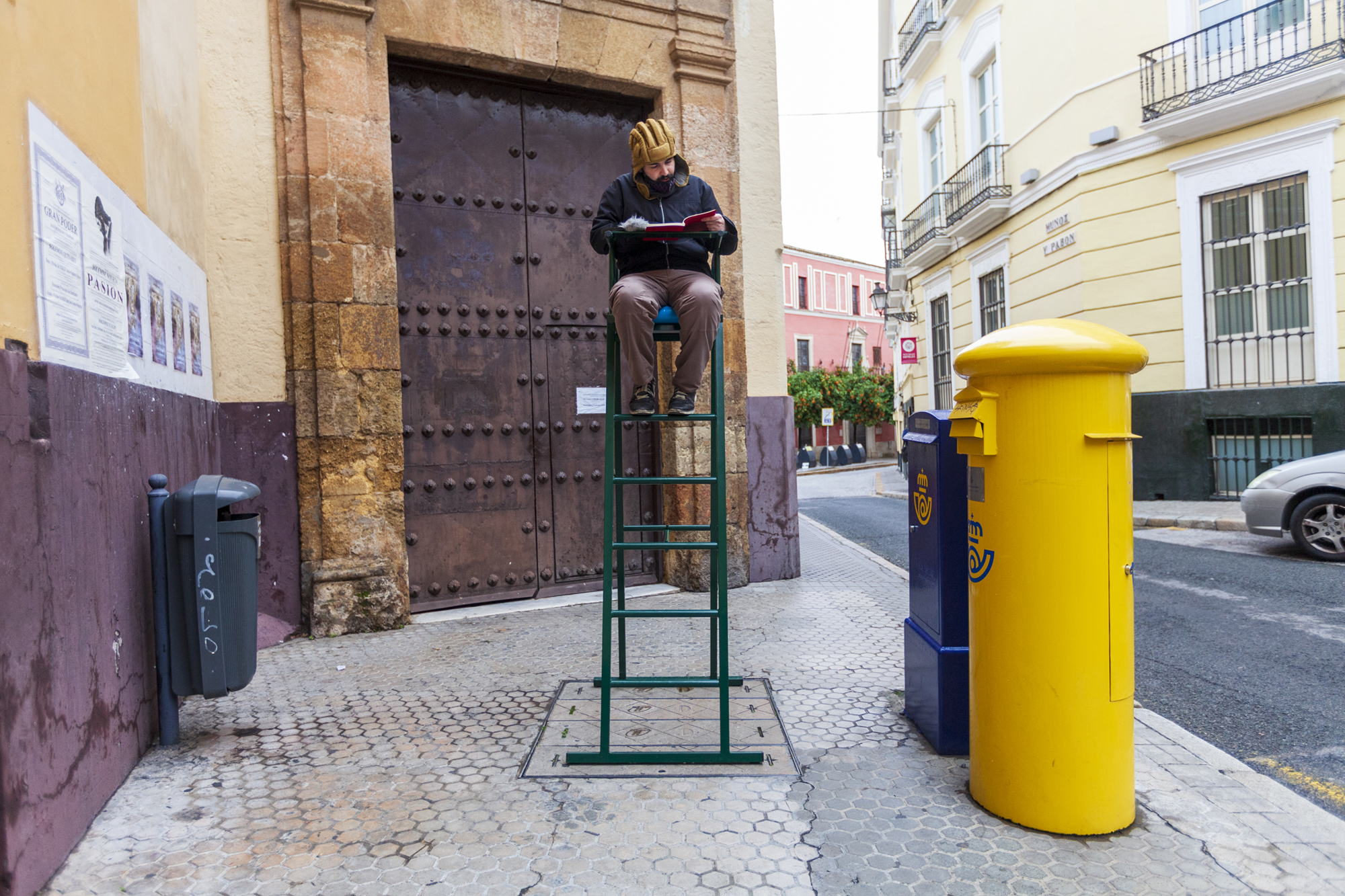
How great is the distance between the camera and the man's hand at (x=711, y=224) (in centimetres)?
308

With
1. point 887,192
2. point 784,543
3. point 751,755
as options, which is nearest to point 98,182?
point 751,755

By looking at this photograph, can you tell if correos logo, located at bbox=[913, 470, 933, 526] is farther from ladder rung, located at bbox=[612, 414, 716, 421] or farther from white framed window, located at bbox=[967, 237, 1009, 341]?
white framed window, located at bbox=[967, 237, 1009, 341]

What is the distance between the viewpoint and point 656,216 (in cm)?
347

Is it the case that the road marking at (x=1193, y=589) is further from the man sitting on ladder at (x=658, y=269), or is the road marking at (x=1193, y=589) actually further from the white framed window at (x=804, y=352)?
the white framed window at (x=804, y=352)

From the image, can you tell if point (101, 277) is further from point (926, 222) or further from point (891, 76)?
point (891, 76)

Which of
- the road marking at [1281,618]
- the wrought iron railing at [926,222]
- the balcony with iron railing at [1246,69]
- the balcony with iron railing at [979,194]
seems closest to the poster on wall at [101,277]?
the road marking at [1281,618]

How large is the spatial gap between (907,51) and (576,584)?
18.0 metres

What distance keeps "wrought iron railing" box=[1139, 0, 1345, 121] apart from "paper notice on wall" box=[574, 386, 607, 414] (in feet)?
32.9

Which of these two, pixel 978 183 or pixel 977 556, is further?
pixel 978 183

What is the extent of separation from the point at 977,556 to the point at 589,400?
375 centimetres

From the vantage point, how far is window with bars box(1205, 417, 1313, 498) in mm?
10570

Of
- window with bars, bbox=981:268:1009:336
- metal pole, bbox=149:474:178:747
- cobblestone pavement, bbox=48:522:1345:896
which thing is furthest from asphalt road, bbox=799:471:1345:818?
window with bars, bbox=981:268:1009:336

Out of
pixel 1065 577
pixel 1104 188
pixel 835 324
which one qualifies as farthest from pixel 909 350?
pixel 835 324

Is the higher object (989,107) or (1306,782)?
(989,107)
